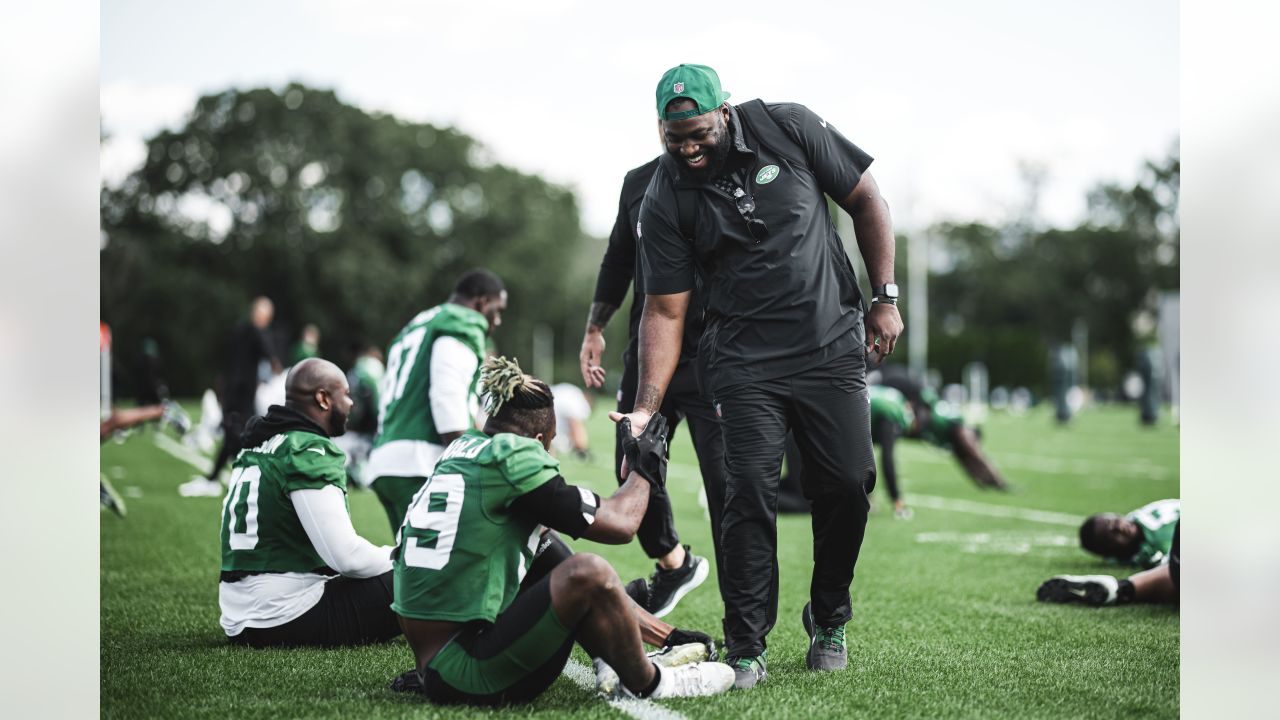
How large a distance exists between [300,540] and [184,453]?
15981mm

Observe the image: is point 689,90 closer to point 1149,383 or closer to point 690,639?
point 690,639

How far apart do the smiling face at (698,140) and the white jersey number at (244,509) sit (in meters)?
2.18

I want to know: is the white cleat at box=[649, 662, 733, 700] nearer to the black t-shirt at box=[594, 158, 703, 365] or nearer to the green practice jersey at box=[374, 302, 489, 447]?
the black t-shirt at box=[594, 158, 703, 365]

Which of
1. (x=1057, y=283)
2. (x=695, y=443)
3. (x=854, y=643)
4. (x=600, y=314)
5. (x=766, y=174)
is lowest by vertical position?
(x=854, y=643)

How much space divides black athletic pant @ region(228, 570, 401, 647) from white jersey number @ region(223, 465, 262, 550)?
0.39m

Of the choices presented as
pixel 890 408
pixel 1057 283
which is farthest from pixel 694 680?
pixel 1057 283

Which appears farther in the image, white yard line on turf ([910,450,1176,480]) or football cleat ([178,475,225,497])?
white yard line on turf ([910,450,1176,480])

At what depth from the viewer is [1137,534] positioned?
770 cm

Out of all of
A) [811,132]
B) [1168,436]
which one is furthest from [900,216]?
[811,132]

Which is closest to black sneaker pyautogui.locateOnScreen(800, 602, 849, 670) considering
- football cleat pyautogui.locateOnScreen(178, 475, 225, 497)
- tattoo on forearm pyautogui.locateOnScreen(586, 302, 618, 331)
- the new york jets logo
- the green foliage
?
the new york jets logo

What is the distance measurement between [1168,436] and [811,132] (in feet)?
76.8

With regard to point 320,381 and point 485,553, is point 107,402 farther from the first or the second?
point 485,553

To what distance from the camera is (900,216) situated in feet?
217

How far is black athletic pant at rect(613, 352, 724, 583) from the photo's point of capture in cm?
577
